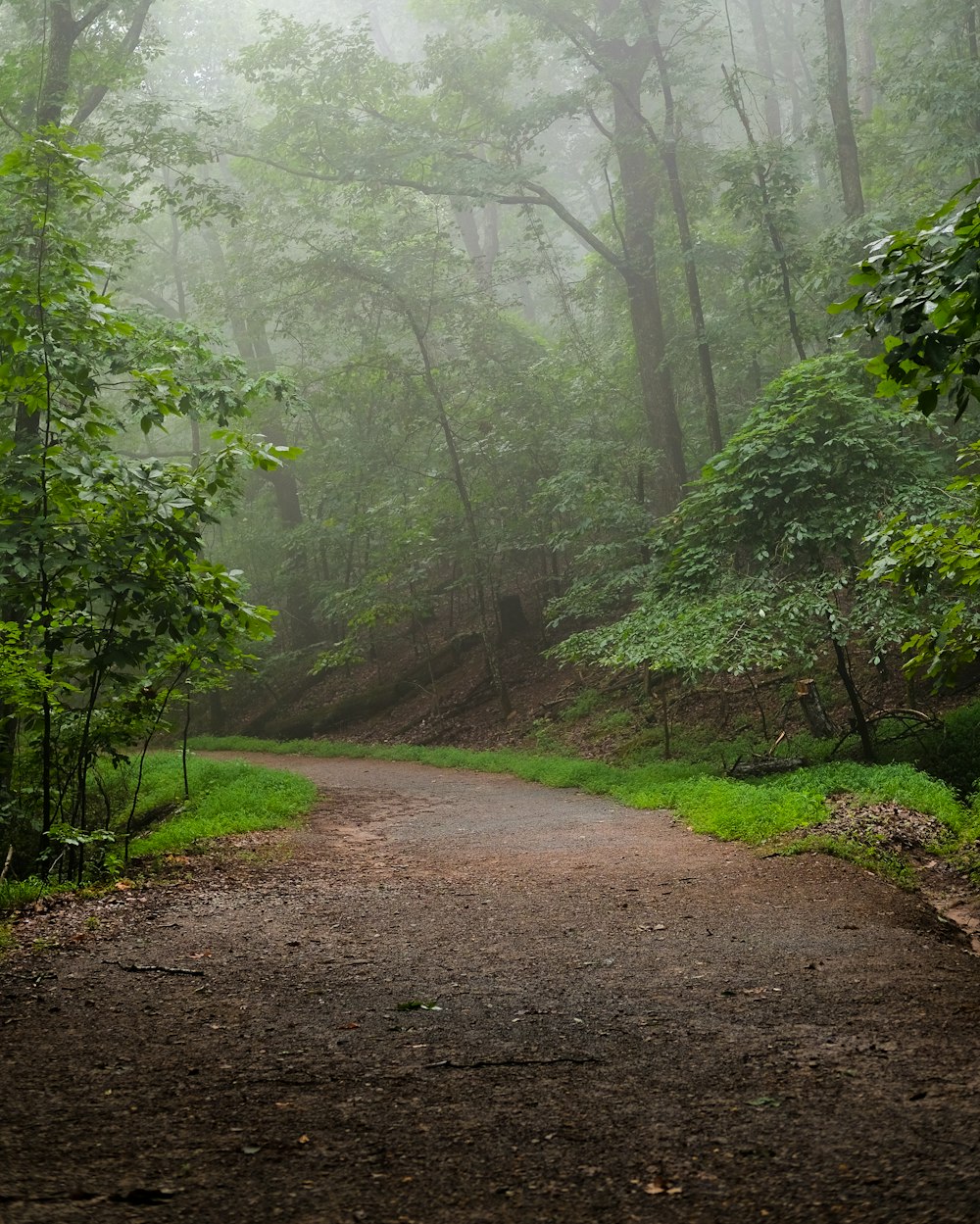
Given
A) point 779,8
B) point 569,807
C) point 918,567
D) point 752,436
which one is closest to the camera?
point 918,567

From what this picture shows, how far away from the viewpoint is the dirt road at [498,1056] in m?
2.48

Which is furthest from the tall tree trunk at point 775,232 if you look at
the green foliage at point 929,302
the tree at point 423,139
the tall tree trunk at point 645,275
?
the green foliage at point 929,302

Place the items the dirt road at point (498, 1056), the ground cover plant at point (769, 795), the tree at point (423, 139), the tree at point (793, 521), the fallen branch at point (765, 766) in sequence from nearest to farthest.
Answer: the dirt road at point (498, 1056) → the ground cover plant at point (769, 795) → the tree at point (793, 521) → the fallen branch at point (765, 766) → the tree at point (423, 139)

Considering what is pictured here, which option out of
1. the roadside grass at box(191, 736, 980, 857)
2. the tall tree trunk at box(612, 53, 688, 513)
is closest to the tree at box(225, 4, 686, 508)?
the tall tree trunk at box(612, 53, 688, 513)

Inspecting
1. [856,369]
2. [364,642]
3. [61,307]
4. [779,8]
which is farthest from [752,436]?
[779,8]

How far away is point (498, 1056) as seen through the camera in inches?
138

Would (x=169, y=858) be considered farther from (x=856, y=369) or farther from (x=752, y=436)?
(x=856, y=369)

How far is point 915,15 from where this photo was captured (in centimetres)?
2028

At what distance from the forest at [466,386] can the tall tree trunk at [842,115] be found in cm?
6

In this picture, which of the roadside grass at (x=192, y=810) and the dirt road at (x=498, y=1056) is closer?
the dirt road at (x=498, y=1056)

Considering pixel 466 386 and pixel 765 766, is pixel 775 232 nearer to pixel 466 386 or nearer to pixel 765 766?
pixel 466 386

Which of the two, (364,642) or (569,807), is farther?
(364,642)

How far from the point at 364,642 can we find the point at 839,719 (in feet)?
43.4

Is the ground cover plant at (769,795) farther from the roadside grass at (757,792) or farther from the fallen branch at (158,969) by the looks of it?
the fallen branch at (158,969)
